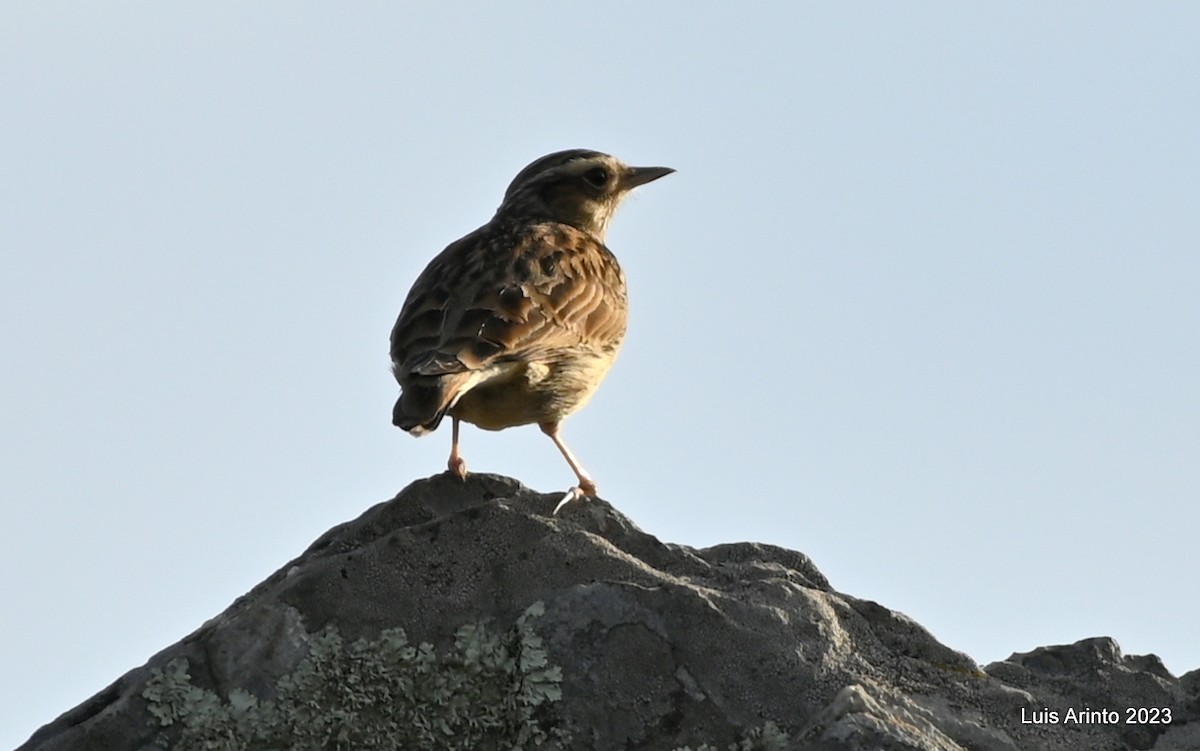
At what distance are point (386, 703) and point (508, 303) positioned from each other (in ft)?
12.0

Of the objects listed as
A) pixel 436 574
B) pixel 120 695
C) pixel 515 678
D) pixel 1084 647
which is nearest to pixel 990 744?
pixel 1084 647

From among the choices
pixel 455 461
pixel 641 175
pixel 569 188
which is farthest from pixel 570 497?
pixel 641 175

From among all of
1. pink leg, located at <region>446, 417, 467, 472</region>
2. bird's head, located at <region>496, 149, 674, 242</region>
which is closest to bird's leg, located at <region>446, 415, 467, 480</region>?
pink leg, located at <region>446, 417, 467, 472</region>

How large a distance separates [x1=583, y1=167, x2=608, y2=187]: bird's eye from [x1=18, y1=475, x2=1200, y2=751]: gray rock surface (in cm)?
581

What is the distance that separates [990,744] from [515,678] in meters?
1.53

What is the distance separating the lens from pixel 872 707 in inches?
196

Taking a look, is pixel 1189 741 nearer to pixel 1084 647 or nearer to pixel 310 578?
pixel 1084 647

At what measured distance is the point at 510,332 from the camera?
27.3ft

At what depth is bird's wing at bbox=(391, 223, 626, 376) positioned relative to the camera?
8.05 m

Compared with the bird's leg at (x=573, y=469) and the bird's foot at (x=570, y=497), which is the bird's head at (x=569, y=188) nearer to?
the bird's leg at (x=573, y=469)

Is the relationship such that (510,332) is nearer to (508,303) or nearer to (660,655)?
(508,303)

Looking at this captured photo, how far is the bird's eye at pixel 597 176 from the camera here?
11688mm

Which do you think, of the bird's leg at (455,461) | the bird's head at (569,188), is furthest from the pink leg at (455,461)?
the bird's head at (569,188)

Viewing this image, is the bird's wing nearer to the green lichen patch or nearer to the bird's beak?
the bird's beak
